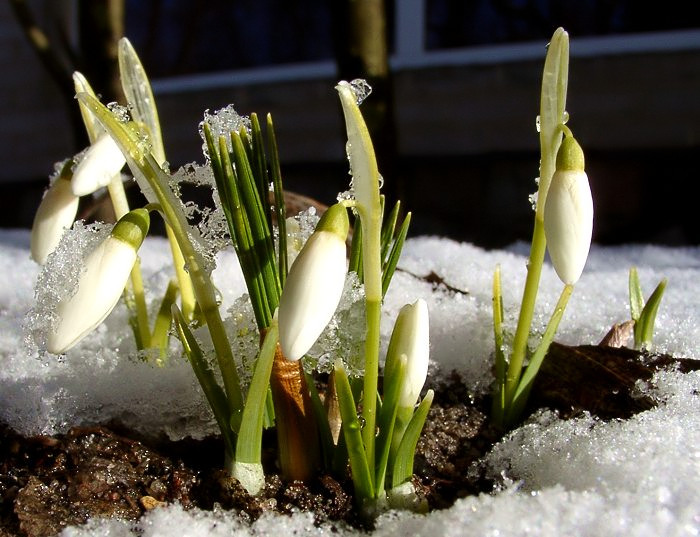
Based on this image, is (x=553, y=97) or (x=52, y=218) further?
(x=52, y=218)

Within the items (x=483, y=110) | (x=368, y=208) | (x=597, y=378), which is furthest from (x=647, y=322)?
(x=483, y=110)

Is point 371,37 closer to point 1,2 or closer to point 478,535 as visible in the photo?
point 478,535

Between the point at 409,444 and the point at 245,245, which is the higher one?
the point at 245,245

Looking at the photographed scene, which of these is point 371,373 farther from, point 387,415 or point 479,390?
point 479,390

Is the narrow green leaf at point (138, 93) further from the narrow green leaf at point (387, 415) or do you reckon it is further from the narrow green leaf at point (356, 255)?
the narrow green leaf at point (387, 415)

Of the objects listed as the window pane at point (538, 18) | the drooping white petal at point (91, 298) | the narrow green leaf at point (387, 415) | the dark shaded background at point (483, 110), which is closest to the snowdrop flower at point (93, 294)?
the drooping white petal at point (91, 298)

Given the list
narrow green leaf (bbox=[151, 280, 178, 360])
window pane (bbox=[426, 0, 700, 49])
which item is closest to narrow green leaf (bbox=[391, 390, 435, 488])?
narrow green leaf (bbox=[151, 280, 178, 360])

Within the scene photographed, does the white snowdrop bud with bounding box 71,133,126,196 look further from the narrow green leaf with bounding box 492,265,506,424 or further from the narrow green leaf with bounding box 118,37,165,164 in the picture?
the narrow green leaf with bounding box 492,265,506,424
